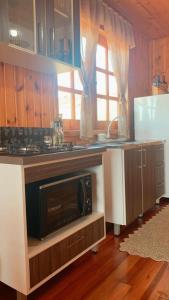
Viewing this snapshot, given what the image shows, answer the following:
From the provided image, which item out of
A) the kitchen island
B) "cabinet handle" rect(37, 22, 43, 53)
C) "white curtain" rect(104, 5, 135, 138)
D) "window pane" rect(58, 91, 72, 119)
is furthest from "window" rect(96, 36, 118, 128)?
the kitchen island

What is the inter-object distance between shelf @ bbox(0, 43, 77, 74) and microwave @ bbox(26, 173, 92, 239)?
90cm

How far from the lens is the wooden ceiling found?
310 centimetres

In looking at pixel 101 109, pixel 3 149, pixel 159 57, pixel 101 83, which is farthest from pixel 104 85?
pixel 3 149

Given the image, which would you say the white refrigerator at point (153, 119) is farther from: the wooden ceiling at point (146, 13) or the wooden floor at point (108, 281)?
the wooden floor at point (108, 281)

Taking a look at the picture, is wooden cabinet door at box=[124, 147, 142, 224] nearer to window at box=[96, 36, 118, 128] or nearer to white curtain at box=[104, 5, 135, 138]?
window at box=[96, 36, 118, 128]

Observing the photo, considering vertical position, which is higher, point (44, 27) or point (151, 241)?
point (44, 27)

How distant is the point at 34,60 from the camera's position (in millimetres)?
1936

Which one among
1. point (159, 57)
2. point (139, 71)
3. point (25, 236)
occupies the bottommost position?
point (25, 236)

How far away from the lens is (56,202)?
67.0 inches

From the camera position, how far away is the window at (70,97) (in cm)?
272

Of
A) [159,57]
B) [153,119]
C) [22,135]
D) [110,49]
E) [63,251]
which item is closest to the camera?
[63,251]

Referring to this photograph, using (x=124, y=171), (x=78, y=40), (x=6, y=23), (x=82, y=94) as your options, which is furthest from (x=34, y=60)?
(x=124, y=171)

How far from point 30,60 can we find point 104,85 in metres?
1.70

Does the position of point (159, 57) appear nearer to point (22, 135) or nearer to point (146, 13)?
point (146, 13)
